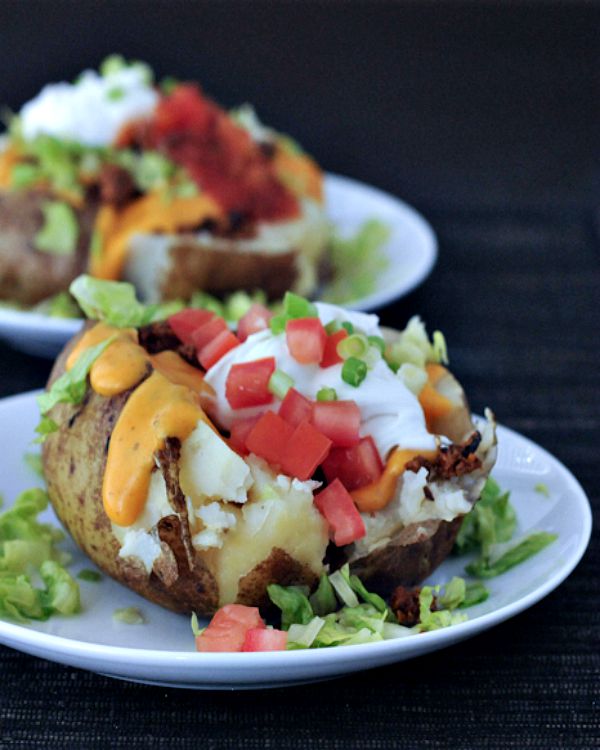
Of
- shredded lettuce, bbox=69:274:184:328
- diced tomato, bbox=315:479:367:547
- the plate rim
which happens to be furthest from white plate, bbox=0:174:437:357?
diced tomato, bbox=315:479:367:547

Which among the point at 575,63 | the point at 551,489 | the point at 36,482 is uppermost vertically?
the point at 551,489

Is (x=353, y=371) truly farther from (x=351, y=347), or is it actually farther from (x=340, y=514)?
(x=340, y=514)

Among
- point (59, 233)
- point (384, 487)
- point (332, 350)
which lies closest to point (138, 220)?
point (59, 233)

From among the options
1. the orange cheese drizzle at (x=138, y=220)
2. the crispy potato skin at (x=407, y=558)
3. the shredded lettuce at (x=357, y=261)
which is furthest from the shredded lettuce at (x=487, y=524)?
the orange cheese drizzle at (x=138, y=220)

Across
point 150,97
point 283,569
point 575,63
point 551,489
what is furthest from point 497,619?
point 575,63

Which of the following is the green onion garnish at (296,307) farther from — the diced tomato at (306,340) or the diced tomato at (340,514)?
the diced tomato at (340,514)

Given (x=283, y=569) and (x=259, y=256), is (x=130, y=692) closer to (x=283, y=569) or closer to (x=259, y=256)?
(x=283, y=569)

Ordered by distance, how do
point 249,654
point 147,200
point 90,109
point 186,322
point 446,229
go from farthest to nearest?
point 446,229 < point 90,109 < point 147,200 < point 186,322 < point 249,654
